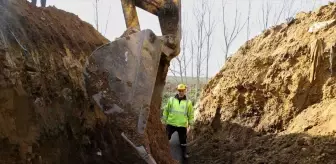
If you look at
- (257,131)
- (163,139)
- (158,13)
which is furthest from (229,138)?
(158,13)

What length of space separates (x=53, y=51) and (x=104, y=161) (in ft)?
4.14

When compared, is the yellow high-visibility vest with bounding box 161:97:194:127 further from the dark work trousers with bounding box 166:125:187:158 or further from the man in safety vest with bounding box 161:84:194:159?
the dark work trousers with bounding box 166:125:187:158

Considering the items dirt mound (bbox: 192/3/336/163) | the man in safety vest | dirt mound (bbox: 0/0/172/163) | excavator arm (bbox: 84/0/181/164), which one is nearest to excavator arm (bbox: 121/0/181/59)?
excavator arm (bbox: 84/0/181/164)

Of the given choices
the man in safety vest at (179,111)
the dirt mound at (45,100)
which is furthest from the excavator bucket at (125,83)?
the man in safety vest at (179,111)

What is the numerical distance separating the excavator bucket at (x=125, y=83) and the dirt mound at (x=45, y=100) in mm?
114

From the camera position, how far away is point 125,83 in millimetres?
4660

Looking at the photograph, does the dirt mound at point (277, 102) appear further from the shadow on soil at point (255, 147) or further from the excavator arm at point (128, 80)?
the excavator arm at point (128, 80)

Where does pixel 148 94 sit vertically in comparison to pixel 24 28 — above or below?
below

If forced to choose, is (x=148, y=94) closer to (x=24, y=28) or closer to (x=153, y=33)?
(x=153, y=33)

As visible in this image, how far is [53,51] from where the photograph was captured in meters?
4.52

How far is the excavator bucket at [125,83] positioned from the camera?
455 centimetres

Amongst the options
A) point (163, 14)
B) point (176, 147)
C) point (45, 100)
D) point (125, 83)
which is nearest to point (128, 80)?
point (125, 83)

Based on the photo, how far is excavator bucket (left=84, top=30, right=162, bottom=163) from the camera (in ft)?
14.9

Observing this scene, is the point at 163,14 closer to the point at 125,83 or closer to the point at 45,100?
the point at 125,83
